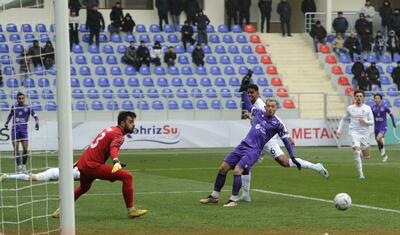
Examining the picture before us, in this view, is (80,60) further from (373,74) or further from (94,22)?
(373,74)

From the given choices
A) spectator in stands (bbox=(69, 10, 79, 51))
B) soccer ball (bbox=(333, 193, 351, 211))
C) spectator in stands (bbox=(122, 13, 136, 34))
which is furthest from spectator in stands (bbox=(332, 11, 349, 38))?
soccer ball (bbox=(333, 193, 351, 211))

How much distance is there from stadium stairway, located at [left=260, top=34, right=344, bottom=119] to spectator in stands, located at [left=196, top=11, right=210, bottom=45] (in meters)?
3.86

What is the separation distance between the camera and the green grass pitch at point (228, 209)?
14352 millimetres

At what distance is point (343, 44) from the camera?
1841 inches

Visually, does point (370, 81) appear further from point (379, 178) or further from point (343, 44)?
point (379, 178)

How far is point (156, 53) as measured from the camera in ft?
138

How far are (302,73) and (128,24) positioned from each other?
868cm

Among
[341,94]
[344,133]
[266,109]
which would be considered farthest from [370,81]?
[266,109]

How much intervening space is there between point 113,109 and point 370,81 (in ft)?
40.9

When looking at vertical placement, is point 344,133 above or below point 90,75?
below

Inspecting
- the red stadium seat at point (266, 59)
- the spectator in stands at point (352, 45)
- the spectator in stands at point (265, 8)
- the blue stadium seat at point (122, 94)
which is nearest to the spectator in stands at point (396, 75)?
the spectator in stands at point (352, 45)

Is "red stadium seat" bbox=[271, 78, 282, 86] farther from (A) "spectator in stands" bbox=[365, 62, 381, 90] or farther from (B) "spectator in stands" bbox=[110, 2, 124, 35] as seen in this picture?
(B) "spectator in stands" bbox=[110, 2, 124, 35]

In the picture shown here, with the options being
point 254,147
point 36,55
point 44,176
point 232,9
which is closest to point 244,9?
point 232,9

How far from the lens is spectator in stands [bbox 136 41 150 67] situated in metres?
41.5
